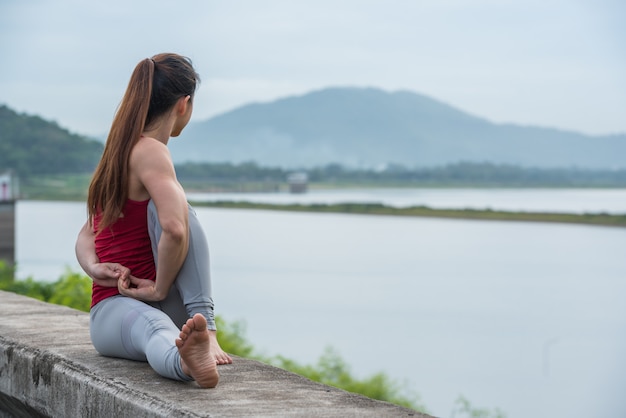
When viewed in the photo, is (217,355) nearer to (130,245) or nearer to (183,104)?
(130,245)

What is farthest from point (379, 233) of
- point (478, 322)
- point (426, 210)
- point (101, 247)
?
point (101, 247)

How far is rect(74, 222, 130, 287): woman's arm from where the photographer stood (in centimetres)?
301

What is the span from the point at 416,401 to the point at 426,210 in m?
53.6

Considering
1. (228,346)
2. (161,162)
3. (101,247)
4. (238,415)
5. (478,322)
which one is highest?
Answer: (161,162)

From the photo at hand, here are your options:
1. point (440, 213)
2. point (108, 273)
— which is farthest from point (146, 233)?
point (440, 213)

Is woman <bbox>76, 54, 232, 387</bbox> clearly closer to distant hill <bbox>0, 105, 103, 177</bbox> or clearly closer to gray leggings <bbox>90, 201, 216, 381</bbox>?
gray leggings <bbox>90, 201, 216, 381</bbox>

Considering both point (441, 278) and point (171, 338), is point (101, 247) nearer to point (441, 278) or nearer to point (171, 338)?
point (171, 338)

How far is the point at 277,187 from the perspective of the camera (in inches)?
3115

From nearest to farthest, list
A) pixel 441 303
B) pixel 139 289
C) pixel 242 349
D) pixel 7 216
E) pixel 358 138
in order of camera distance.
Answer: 1. pixel 139 289
2. pixel 242 349
3. pixel 7 216
4. pixel 441 303
5. pixel 358 138

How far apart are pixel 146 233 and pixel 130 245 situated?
72 mm

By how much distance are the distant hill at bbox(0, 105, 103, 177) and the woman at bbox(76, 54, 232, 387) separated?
45288 mm

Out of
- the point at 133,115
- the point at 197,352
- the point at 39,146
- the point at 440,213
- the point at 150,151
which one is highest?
the point at 39,146

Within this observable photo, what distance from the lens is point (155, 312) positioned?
289 cm

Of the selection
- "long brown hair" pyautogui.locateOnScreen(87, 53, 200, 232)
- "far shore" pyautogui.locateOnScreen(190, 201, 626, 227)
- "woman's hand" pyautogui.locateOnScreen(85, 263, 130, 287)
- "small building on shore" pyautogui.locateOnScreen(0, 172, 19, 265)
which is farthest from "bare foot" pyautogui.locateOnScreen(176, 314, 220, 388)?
"far shore" pyautogui.locateOnScreen(190, 201, 626, 227)
